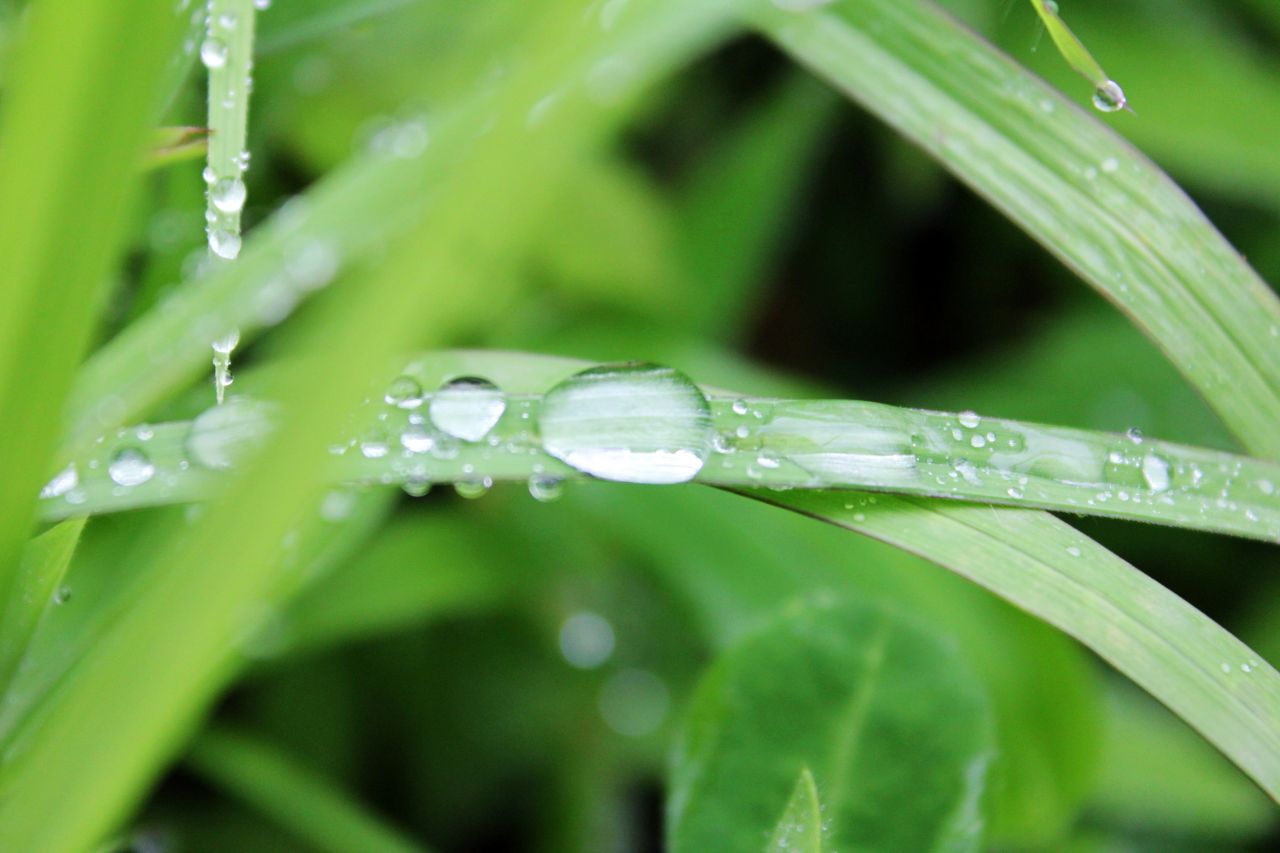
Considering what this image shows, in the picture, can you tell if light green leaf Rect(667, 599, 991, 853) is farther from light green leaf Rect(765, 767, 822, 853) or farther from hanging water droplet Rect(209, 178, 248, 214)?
hanging water droplet Rect(209, 178, 248, 214)

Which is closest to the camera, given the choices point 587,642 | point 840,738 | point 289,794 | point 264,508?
point 264,508

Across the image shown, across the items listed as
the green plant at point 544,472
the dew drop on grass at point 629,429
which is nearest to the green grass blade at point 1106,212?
the green plant at point 544,472

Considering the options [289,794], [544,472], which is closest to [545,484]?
[544,472]

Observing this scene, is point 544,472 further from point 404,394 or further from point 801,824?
point 801,824

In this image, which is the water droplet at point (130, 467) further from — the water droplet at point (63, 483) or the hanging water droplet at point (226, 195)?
the hanging water droplet at point (226, 195)

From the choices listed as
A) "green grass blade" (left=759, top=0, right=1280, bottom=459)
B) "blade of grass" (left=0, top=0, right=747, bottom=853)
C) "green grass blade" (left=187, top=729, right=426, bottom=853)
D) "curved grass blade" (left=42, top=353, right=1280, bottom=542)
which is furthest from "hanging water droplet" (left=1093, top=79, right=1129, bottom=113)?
"green grass blade" (left=187, top=729, right=426, bottom=853)

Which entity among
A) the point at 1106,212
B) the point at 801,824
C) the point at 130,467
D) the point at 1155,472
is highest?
the point at 1106,212
